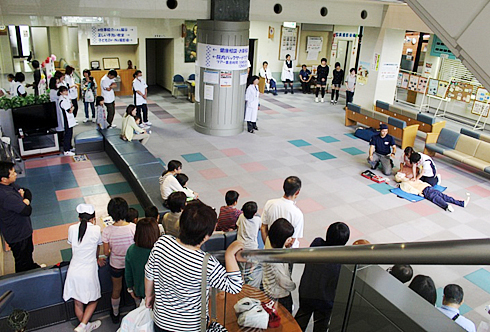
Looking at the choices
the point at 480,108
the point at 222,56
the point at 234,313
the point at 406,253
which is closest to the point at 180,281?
the point at 234,313

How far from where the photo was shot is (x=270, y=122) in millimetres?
12945

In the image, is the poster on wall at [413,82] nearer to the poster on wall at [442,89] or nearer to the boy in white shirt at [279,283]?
the poster on wall at [442,89]

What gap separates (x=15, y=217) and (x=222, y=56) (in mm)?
6830

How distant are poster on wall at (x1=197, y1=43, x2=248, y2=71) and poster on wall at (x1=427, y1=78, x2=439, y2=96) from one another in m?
7.96

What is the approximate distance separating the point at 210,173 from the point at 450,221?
4658mm

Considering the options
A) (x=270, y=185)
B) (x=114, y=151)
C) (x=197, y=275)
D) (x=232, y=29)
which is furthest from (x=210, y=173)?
(x=197, y=275)

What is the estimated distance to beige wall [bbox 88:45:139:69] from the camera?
48.3ft

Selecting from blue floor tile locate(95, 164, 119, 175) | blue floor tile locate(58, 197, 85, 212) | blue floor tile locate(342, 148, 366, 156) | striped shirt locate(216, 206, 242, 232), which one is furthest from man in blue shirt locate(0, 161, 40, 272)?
blue floor tile locate(342, 148, 366, 156)

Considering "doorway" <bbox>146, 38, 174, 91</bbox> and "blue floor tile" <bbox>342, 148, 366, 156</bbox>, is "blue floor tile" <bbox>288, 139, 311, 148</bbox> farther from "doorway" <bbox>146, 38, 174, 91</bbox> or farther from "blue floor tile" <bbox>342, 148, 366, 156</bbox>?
"doorway" <bbox>146, 38, 174, 91</bbox>

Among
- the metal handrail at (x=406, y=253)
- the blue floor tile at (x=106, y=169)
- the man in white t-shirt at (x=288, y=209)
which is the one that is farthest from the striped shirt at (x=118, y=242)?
the blue floor tile at (x=106, y=169)

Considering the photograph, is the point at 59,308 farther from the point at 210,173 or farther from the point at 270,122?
the point at 270,122

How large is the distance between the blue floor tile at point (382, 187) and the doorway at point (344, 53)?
11.1 m

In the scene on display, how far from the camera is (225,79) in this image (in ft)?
35.0

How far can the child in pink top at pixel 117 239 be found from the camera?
14.6ft
